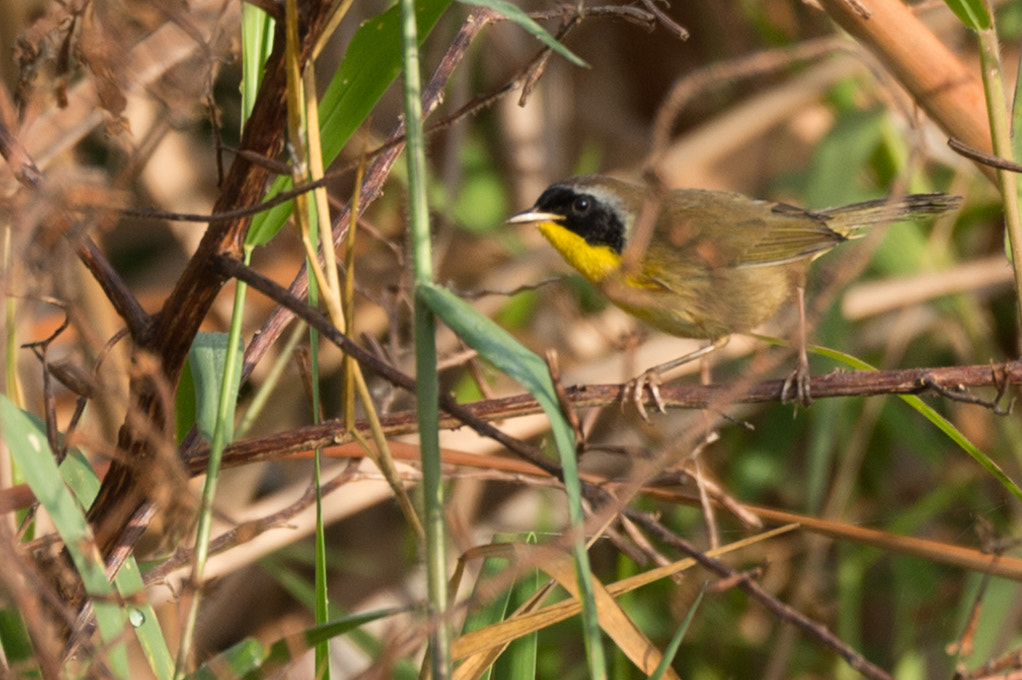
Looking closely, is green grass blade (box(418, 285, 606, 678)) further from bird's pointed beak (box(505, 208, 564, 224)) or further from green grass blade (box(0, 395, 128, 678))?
bird's pointed beak (box(505, 208, 564, 224))

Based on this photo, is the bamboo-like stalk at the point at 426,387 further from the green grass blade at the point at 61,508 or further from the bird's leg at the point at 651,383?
the bird's leg at the point at 651,383

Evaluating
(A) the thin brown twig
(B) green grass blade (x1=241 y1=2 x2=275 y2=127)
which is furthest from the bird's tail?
(B) green grass blade (x1=241 y1=2 x2=275 y2=127)

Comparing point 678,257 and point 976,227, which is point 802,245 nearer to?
point 678,257

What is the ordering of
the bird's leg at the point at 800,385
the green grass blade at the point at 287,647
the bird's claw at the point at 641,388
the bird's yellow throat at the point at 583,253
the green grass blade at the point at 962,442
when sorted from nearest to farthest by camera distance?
1. the green grass blade at the point at 287,647
2. the green grass blade at the point at 962,442
3. the bird's leg at the point at 800,385
4. the bird's claw at the point at 641,388
5. the bird's yellow throat at the point at 583,253

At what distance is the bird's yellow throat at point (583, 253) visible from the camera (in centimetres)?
253

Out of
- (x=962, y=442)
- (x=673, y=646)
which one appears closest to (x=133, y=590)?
(x=673, y=646)

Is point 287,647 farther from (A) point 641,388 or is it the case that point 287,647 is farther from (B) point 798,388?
(A) point 641,388

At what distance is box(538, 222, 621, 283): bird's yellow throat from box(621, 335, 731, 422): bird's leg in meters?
0.31

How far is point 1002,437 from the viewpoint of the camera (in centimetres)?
334

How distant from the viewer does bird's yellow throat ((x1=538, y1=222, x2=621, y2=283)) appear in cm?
253

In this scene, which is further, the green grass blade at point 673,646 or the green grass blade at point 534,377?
the green grass blade at point 673,646

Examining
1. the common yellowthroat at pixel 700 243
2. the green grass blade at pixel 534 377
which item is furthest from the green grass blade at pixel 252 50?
the common yellowthroat at pixel 700 243

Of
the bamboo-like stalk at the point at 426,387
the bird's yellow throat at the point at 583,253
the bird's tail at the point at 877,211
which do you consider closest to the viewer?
the bamboo-like stalk at the point at 426,387

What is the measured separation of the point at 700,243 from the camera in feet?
8.14
